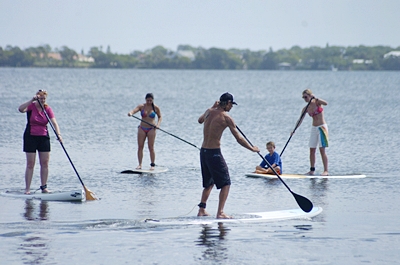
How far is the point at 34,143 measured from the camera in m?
14.4

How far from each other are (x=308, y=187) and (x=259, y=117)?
92.7 feet

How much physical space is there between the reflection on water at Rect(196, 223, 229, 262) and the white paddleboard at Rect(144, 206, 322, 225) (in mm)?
185

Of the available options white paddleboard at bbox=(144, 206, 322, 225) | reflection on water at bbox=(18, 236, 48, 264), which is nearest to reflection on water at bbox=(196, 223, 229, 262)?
white paddleboard at bbox=(144, 206, 322, 225)

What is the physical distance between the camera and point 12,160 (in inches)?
813

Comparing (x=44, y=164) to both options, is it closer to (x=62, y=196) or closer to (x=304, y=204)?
(x=62, y=196)

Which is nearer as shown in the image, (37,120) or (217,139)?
(217,139)

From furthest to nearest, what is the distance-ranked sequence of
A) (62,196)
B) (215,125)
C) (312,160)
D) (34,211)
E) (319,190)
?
(312,160) < (319,190) < (62,196) < (34,211) < (215,125)

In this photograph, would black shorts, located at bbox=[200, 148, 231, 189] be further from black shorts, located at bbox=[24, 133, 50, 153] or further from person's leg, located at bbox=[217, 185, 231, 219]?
black shorts, located at bbox=[24, 133, 50, 153]

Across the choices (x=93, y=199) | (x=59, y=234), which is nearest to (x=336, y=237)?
(x=59, y=234)

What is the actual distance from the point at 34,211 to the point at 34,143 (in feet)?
4.81

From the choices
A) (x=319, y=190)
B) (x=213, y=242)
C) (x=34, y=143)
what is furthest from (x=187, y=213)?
(x=319, y=190)

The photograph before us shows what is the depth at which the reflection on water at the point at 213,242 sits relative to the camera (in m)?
10.6

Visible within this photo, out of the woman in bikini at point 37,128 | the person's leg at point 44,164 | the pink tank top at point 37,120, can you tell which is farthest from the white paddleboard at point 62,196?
the pink tank top at point 37,120

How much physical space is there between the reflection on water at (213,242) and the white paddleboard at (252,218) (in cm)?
18
